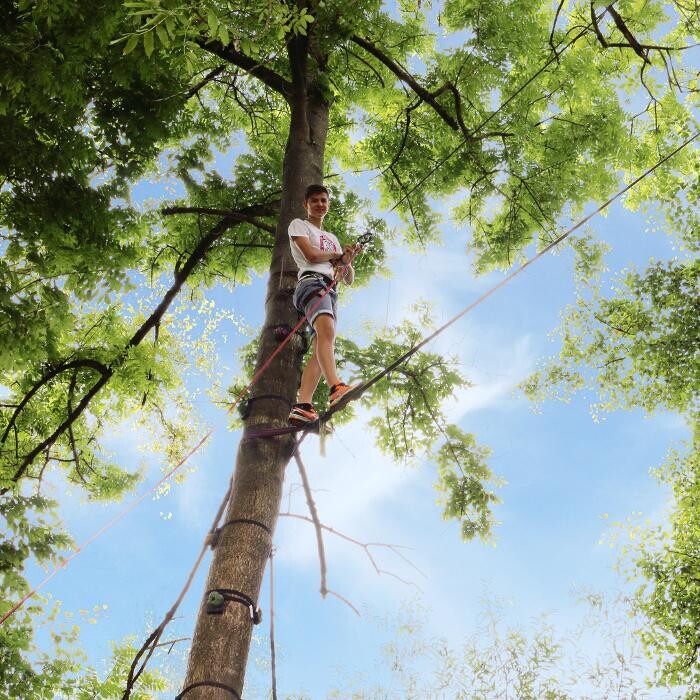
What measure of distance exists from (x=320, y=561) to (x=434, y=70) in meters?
5.66

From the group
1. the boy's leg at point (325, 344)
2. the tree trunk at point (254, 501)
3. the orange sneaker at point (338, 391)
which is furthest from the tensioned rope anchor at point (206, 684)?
the boy's leg at point (325, 344)

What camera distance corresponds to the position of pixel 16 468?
263 inches

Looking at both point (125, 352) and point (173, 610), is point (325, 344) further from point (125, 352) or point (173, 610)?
point (125, 352)

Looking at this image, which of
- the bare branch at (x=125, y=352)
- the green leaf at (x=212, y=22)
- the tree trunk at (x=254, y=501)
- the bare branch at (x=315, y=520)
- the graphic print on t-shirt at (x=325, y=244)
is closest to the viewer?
the green leaf at (x=212, y=22)

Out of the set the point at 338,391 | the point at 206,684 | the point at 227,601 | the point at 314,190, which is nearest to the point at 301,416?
the point at 338,391

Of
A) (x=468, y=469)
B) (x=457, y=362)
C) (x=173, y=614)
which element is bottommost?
(x=173, y=614)

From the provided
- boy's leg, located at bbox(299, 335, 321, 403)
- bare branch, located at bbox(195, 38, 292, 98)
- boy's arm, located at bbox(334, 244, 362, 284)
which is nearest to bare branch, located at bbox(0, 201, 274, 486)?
bare branch, located at bbox(195, 38, 292, 98)

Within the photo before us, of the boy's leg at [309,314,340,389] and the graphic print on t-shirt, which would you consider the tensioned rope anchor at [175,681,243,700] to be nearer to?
the boy's leg at [309,314,340,389]

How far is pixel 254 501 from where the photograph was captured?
3037mm

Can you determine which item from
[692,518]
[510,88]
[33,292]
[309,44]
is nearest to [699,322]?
[692,518]

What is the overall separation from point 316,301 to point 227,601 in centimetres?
167

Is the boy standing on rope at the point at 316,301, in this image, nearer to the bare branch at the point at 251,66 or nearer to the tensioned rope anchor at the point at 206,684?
the tensioned rope anchor at the point at 206,684

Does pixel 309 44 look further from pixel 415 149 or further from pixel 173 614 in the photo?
pixel 173 614

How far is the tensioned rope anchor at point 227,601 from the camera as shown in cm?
266
